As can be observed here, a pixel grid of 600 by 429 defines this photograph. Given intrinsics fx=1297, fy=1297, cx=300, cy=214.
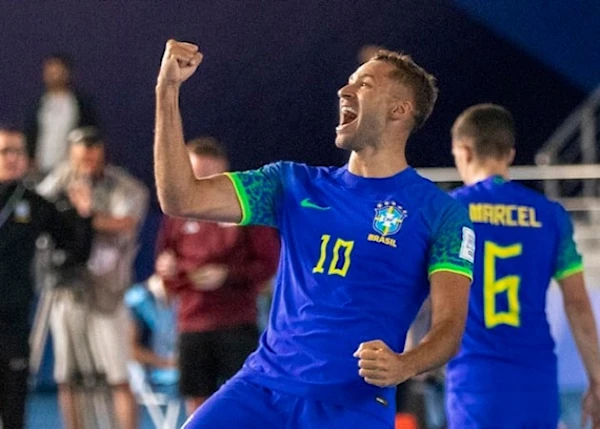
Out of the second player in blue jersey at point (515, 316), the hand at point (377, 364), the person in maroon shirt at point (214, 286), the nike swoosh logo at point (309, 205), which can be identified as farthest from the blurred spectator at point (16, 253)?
the hand at point (377, 364)

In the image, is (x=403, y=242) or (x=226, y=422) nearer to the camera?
(x=226, y=422)

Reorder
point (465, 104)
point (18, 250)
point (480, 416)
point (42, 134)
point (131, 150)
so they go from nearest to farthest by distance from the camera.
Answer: point (480, 416)
point (18, 250)
point (42, 134)
point (131, 150)
point (465, 104)

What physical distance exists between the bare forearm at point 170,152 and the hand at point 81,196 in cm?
352

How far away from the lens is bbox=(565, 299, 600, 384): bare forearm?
5.06 m

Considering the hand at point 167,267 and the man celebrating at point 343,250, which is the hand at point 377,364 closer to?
the man celebrating at point 343,250

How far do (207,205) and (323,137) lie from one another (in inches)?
408

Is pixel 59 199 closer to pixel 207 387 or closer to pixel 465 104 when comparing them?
pixel 207 387

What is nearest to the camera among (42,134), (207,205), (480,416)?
(207,205)

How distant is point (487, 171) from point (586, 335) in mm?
778

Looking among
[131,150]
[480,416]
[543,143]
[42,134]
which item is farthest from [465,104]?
[480,416]

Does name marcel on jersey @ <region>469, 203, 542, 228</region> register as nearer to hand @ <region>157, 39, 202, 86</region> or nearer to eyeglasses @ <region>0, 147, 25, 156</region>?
hand @ <region>157, 39, 202, 86</region>

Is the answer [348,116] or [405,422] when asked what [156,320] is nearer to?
[405,422]

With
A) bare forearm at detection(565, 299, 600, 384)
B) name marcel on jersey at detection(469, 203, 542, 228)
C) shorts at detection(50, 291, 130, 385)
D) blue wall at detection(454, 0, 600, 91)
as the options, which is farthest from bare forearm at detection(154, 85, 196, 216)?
blue wall at detection(454, 0, 600, 91)

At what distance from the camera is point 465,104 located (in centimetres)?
1472
